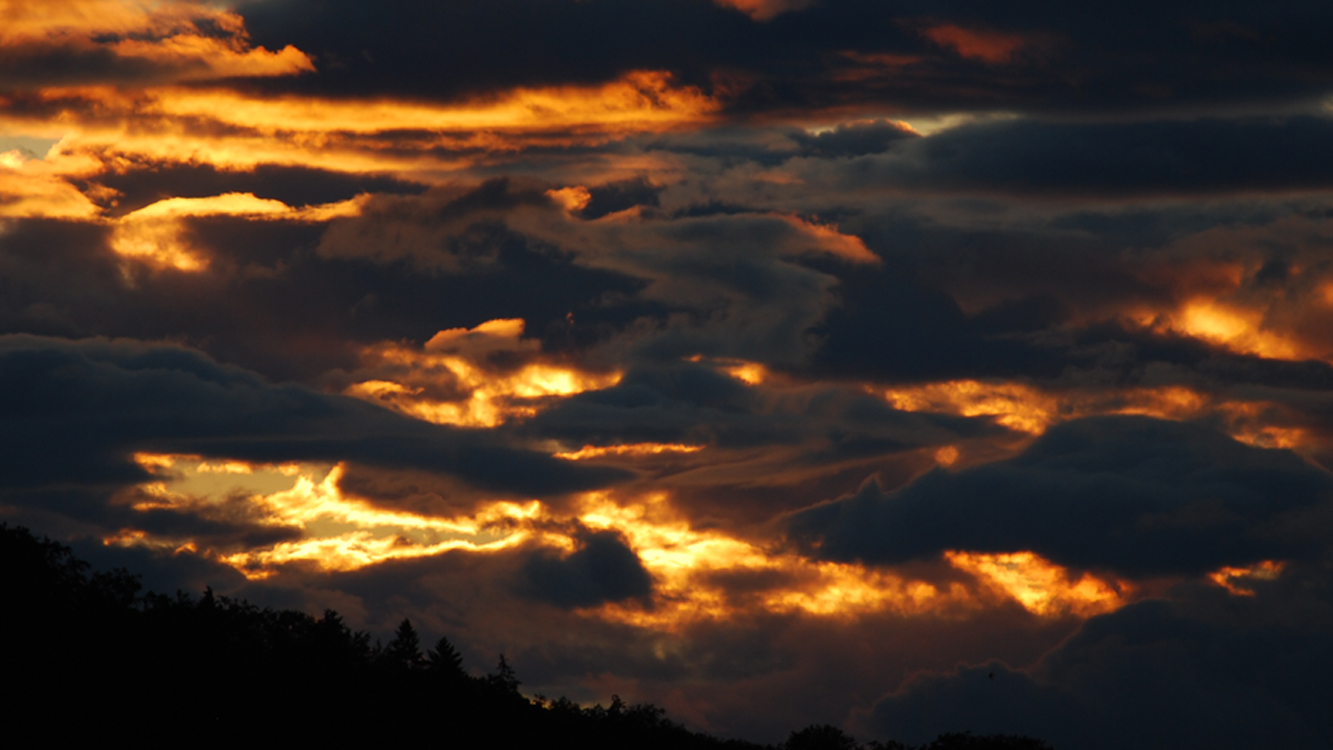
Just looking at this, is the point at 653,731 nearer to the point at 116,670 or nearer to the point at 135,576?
the point at 135,576

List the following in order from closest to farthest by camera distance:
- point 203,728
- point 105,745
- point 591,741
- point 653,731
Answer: point 105,745 < point 203,728 < point 591,741 < point 653,731

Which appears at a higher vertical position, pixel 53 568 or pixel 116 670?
pixel 53 568

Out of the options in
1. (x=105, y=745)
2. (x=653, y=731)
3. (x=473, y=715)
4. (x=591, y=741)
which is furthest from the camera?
(x=653, y=731)

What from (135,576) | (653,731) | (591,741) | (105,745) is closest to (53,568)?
(135,576)

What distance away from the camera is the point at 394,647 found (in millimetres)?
161750

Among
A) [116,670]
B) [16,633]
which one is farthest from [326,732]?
[16,633]

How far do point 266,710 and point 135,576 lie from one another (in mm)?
23660

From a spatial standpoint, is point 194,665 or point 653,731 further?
point 653,731

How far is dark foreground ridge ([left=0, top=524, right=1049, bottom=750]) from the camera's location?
11156 cm

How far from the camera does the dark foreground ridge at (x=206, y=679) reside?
112 m

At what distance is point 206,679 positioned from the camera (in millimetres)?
121000

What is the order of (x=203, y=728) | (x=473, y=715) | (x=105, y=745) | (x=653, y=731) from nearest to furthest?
(x=105, y=745)
(x=203, y=728)
(x=473, y=715)
(x=653, y=731)

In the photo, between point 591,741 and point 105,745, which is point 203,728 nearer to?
point 105,745

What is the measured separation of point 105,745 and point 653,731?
85868 millimetres
